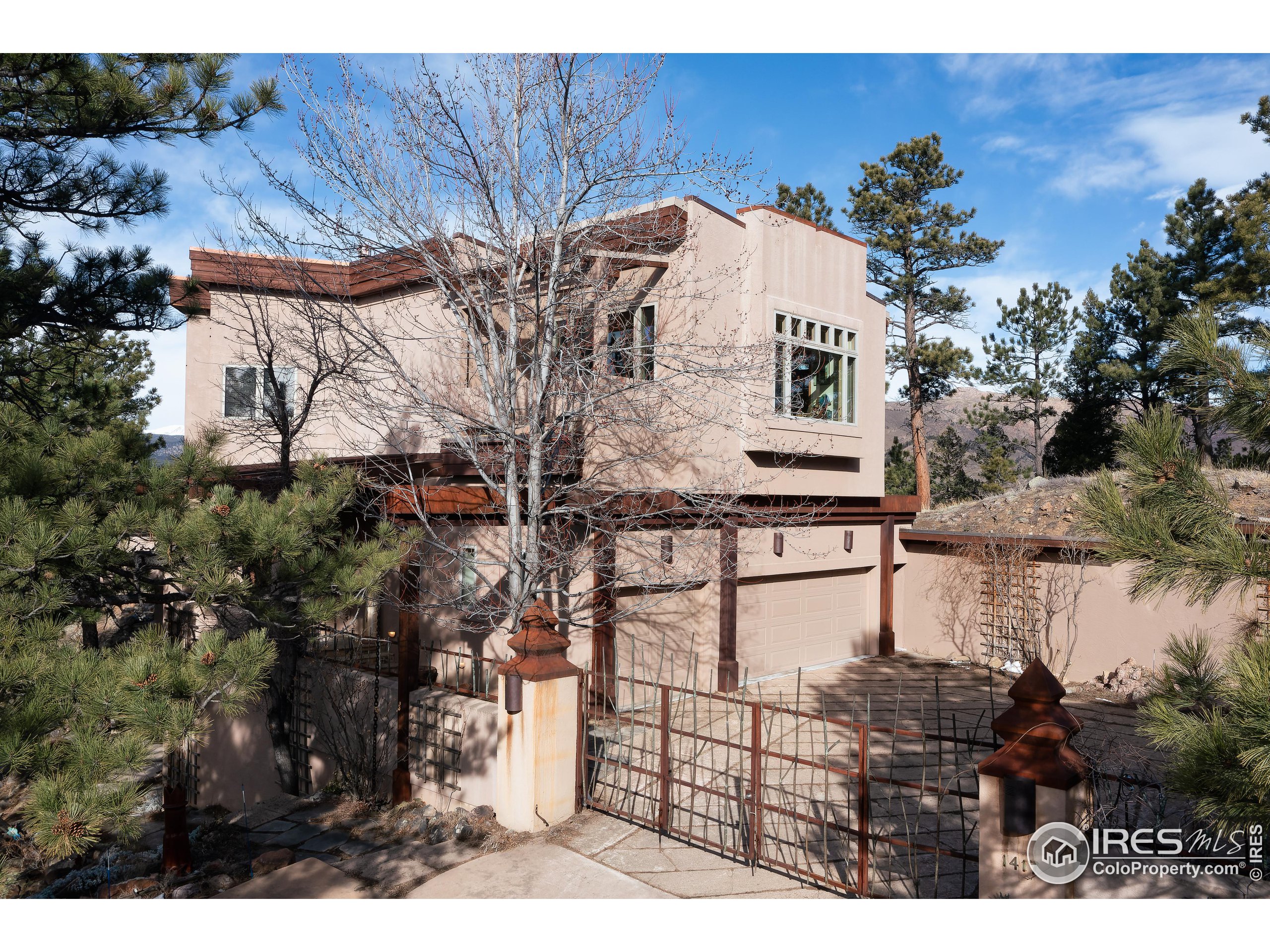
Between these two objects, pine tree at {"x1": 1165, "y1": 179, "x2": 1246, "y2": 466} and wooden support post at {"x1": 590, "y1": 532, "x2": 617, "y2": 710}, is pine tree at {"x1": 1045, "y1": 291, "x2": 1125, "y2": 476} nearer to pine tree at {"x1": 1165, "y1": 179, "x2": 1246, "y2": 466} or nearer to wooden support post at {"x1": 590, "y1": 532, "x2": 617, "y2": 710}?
pine tree at {"x1": 1165, "y1": 179, "x2": 1246, "y2": 466}

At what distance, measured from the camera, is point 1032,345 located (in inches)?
1075

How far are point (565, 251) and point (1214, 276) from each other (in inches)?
871

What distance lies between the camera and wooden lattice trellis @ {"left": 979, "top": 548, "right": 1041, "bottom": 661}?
1284 cm

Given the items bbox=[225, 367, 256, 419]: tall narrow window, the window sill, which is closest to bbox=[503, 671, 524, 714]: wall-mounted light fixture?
the window sill

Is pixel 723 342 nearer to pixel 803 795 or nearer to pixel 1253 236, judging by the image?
A: pixel 803 795

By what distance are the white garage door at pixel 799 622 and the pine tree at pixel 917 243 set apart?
1104 centimetres

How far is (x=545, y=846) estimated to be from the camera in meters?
6.02

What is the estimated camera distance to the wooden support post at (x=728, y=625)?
1063 centimetres

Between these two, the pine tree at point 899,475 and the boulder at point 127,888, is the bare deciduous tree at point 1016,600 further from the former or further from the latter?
the pine tree at point 899,475

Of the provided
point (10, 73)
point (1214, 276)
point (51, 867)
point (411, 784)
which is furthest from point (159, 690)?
point (1214, 276)

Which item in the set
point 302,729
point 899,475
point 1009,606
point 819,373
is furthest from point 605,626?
point 899,475

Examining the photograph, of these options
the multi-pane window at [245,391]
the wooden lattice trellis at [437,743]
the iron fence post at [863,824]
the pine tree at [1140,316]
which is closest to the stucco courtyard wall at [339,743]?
the wooden lattice trellis at [437,743]

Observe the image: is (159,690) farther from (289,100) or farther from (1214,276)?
(1214,276)

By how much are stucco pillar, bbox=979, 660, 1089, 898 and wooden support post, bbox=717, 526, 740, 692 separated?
642cm
